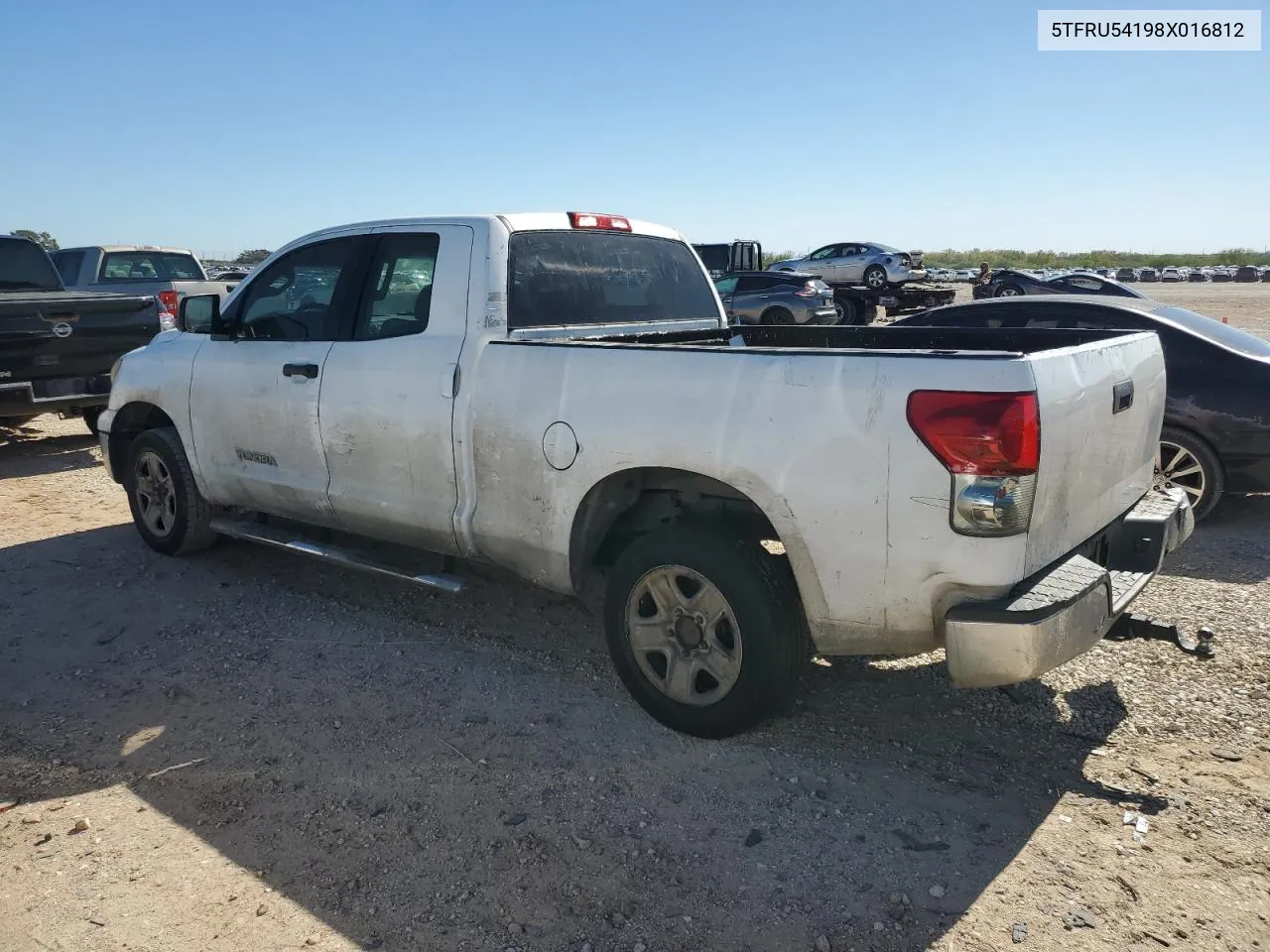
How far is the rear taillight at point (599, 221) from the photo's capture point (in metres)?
4.62

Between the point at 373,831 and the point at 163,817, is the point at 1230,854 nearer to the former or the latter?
the point at 373,831

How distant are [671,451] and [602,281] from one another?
5.18 ft

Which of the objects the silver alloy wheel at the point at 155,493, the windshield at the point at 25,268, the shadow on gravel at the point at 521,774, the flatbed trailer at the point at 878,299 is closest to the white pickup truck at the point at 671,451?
the silver alloy wheel at the point at 155,493

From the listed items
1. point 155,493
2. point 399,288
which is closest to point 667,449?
point 399,288

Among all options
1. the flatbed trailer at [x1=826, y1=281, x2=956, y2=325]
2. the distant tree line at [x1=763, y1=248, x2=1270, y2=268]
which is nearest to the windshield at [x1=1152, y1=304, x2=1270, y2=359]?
the flatbed trailer at [x1=826, y1=281, x2=956, y2=325]

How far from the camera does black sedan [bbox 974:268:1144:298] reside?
40.4 ft

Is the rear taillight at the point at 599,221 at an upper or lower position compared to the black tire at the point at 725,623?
upper

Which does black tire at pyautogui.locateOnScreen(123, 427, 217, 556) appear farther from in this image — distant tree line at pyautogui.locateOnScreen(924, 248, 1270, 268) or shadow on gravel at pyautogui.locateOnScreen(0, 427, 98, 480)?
distant tree line at pyautogui.locateOnScreen(924, 248, 1270, 268)

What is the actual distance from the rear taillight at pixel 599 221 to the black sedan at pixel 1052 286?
827 cm

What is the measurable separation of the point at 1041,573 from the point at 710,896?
4.66 feet

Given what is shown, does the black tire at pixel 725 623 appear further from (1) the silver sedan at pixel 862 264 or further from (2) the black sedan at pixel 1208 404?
(1) the silver sedan at pixel 862 264

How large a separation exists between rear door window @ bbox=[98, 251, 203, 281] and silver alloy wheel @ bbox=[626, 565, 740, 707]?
12.3 meters

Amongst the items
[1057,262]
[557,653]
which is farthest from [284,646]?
[1057,262]

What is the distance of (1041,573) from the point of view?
3006 millimetres
